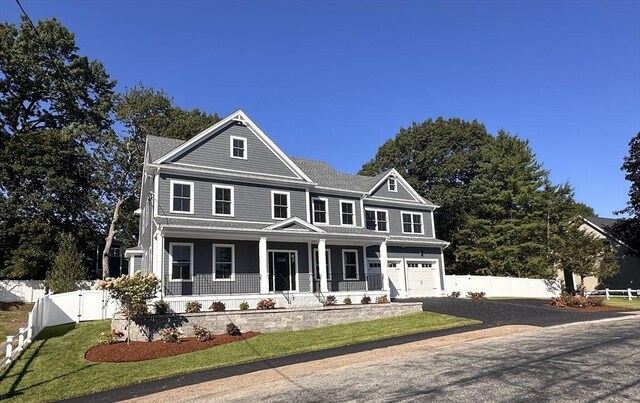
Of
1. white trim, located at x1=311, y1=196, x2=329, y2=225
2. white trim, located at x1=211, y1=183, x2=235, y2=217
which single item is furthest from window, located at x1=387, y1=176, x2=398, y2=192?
white trim, located at x1=211, y1=183, x2=235, y2=217

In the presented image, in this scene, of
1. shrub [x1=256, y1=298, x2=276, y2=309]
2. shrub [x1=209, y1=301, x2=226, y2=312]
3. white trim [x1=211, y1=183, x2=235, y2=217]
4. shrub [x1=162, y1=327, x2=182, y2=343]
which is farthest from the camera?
white trim [x1=211, y1=183, x2=235, y2=217]

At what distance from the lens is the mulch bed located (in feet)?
45.6

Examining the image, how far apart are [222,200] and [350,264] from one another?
845 cm

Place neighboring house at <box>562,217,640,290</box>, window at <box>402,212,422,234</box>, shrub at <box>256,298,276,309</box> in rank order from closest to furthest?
1. shrub at <box>256,298,276,309</box>
2. window at <box>402,212,422,234</box>
3. neighboring house at <box>562,217,640,290</box>

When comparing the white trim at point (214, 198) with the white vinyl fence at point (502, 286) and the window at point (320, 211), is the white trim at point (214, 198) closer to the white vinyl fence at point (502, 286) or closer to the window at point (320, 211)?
the window at point (320, 211)

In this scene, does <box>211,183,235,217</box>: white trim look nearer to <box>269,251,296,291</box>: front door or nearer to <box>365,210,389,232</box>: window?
<box>269,251,296,291</box>: front door

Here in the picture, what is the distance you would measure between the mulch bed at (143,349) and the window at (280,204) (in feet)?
28.7

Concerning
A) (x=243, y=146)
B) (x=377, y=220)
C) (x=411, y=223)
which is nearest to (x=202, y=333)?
(x=243, y=146)

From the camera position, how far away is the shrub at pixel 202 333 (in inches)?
637

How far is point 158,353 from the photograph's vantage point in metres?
14.4

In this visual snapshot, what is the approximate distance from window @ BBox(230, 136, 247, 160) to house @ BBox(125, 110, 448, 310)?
56 millimetres

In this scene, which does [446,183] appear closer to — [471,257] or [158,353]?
[471,257]

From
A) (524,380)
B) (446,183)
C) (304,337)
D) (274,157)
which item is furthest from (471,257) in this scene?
(524,380)

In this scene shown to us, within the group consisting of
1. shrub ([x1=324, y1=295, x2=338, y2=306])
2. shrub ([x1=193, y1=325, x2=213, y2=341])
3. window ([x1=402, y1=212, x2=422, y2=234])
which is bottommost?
shrub ([x1=193, y1=325, x2=213, y2=341])
